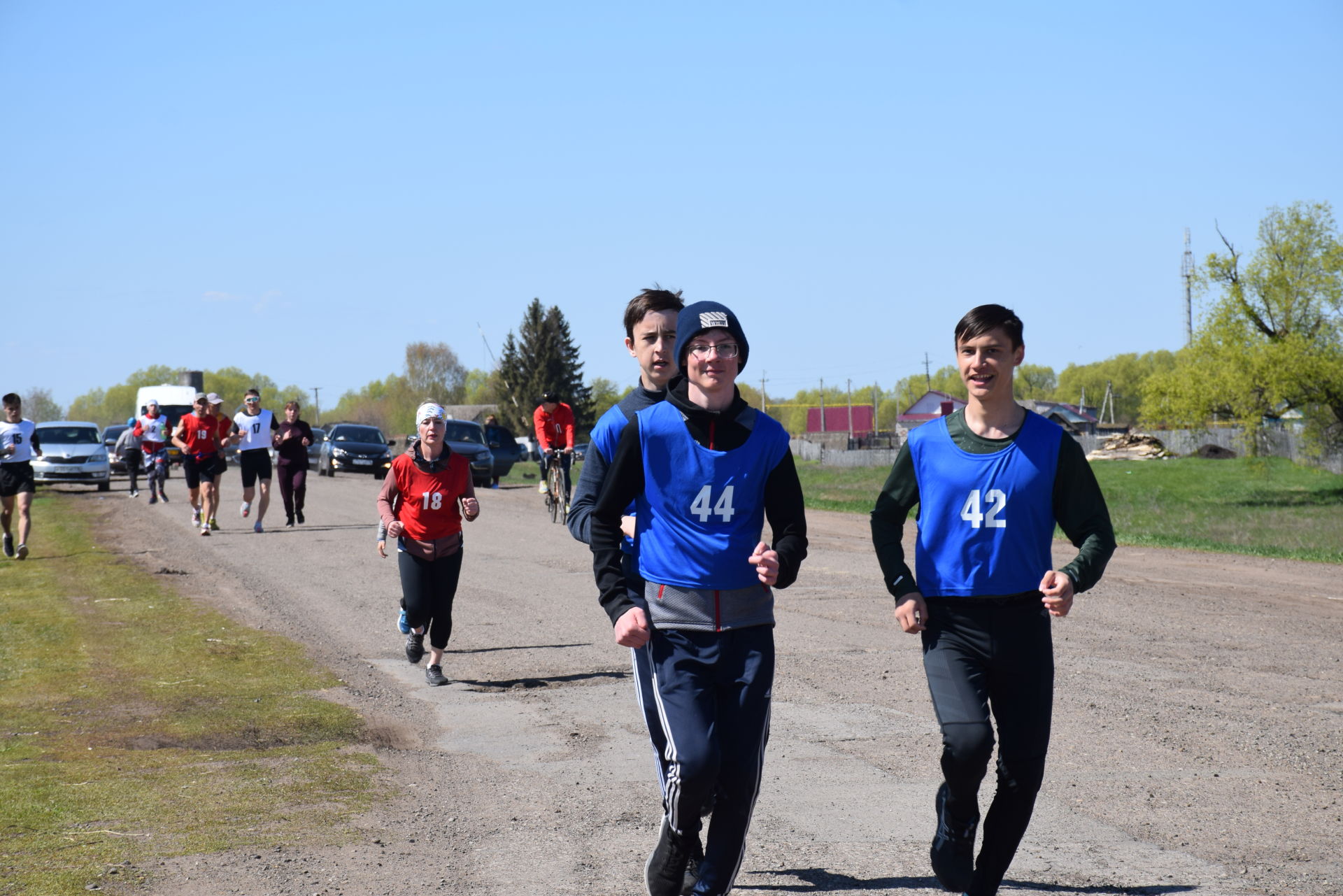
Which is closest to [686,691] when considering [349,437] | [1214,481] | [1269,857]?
[1269,857]

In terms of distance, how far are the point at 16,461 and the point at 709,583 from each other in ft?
47.4

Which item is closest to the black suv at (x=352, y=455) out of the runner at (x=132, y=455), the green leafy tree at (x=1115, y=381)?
the runner at (x=132, y=455)

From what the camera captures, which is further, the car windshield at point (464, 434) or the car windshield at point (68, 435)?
the car windshield at point (464, 434)

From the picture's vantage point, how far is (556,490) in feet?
70.9

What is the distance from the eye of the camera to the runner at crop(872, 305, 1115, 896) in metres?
4.03

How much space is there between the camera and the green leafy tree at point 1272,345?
3394 cm

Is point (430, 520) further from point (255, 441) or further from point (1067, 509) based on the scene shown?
point (255, 441)

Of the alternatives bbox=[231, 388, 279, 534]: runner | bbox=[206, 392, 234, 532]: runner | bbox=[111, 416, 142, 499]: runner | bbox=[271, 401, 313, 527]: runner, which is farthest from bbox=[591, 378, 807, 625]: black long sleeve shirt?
bbox=[111, 416, 142, 499]: runner

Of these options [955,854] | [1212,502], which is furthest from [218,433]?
[1212,502]

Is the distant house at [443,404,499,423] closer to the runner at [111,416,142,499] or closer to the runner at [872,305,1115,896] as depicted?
the runner at [111,416,142,499]

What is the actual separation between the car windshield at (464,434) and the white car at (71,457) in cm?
944

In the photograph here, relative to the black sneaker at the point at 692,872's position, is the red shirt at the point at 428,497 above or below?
above

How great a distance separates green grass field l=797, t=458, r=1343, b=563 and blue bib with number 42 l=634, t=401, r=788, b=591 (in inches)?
639

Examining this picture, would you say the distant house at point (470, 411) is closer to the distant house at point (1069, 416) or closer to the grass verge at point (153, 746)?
the distant house at point (1069, 416)
